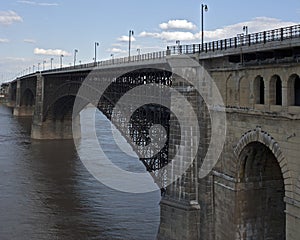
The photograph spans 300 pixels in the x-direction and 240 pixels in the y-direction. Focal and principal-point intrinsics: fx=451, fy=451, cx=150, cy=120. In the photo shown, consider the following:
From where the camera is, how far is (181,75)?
79.8ft

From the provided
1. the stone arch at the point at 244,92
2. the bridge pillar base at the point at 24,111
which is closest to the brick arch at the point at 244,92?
the stone arch at the point at 244,92

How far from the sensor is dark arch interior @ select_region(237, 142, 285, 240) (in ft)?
69.7

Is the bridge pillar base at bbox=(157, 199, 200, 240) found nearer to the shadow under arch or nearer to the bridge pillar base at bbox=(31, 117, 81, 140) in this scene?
the shadow under arch

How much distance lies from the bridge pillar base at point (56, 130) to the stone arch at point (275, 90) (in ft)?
177

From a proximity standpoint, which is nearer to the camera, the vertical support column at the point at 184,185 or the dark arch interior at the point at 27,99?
the vertical support column at the point at 184,185

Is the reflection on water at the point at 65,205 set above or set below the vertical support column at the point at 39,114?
below

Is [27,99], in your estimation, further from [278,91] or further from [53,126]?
[278,91]

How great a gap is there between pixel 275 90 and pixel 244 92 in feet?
6.45

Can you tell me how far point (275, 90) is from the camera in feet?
61.6

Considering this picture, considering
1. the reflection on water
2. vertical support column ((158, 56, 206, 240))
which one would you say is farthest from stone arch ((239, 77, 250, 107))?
the reflection on water

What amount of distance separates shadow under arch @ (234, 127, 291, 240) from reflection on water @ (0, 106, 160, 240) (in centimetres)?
728

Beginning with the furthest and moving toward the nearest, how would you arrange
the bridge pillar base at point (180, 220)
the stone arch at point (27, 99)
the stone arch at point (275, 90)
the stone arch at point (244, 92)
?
the stone arch at point (27, 99)
the bridge pillar base at point (180, 220)
the stone arch at point (244, 92)
the stone arch at point (275, 90)

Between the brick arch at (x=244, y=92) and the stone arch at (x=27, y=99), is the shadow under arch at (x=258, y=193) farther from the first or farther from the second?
the stone arch at (x=27, y=99)

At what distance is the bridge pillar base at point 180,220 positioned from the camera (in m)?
23.2
